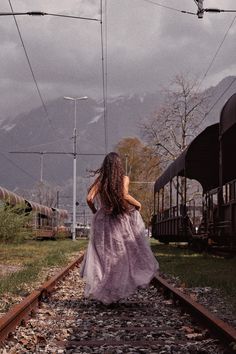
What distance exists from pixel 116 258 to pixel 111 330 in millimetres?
1559

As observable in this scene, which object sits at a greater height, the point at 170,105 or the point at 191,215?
the point at 170,105

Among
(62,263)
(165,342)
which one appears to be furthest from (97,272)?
(62,263)

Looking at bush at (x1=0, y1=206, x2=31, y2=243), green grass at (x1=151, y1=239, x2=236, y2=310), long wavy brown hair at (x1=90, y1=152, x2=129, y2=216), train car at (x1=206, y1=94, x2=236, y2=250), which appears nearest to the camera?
long wavy brown hair at (x1=90, y1=152, x2=129, y2=216)

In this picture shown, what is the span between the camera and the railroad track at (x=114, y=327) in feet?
Result: 18.0

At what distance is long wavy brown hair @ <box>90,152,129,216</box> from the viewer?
25.5ft

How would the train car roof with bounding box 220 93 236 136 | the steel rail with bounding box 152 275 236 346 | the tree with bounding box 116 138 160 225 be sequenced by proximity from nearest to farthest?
the steel rail with bounding box 152 275 236 346, the train car roof with bounding box 220 93 236 136, the tree with bounding box 116 138 160 225

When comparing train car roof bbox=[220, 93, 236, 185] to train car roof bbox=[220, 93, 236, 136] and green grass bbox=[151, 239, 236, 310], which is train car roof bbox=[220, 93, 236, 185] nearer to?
train car roof bbox=[220, 93, 236, 136]

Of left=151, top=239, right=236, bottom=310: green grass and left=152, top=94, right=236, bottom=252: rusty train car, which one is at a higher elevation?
left=152, top=94, right=236, bottom=252: rusty train car

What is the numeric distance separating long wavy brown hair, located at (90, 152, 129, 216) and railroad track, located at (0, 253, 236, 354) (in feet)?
4.12

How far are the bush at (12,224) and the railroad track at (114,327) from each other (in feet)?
50.0

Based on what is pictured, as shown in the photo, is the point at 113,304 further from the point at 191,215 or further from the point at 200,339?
the point at 191,215

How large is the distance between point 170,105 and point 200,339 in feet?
156

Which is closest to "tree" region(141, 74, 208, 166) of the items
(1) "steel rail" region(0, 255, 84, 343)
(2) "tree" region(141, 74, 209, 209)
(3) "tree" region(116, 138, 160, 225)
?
(2) "tree" region(141, 74, 209, 209)

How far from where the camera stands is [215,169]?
862 inches
